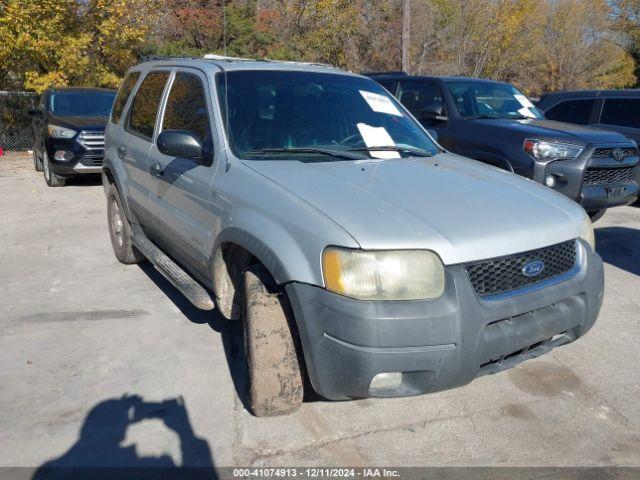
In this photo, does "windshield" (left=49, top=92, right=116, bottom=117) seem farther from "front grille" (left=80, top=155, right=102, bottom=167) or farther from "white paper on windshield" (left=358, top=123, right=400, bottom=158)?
"white paper on windshield" (left=358, top=123, right=400, bottom=158)

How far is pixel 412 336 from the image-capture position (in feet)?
8.98

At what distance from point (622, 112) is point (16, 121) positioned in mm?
13259

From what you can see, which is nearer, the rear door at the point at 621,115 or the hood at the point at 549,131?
the hood at the point at 549,131

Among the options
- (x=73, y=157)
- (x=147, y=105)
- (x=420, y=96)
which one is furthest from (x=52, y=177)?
(x=420, y=96)

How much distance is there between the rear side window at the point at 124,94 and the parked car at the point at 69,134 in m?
4.51

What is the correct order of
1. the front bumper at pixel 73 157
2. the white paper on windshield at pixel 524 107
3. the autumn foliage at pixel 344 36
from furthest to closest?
1. the autumn foliage at pixel 344 36
2. the front bumper at pixel 73 157
3. the white paper on windshield at pixel 524 107

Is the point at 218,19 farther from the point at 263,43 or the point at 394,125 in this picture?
the point at 394,125

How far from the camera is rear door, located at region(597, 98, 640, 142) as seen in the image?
8.97 metres

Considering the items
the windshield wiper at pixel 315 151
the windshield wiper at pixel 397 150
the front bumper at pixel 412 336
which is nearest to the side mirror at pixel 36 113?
the windshield wiper at pixel 315 151

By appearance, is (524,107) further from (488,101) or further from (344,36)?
(344,36)

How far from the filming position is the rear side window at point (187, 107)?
4040 mm

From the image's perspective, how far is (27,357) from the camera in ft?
13.5

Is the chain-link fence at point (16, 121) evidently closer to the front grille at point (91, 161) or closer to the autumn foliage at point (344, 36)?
the autumn foliage at point (344, 36)

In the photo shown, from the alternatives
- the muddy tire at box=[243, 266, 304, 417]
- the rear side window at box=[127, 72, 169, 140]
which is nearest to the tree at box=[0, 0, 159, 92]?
the rear side window at box=[127, 72, 169, 140]
